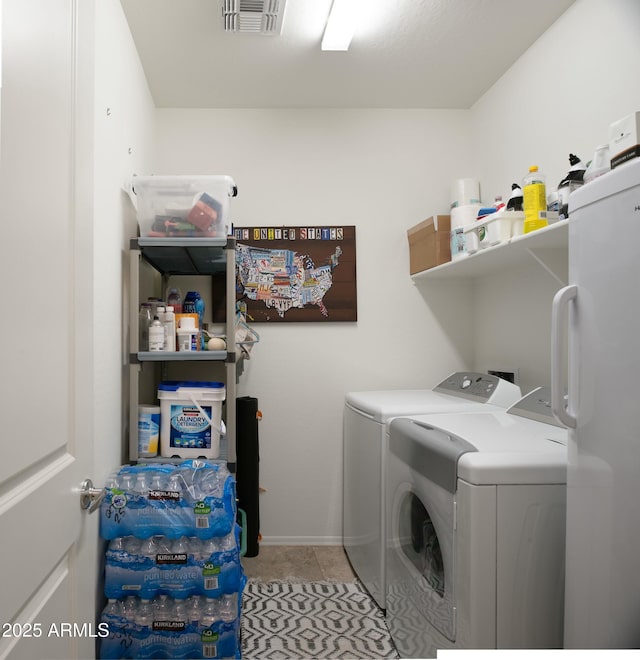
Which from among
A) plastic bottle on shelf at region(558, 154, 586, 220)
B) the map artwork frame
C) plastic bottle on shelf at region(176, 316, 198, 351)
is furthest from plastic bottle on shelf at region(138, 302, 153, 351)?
plastic bottle on shelf at region(558, 154, 586, 220)

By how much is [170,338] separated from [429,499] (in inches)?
47.2

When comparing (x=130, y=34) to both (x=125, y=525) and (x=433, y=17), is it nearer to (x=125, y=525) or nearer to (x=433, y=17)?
(x=433, y=17)

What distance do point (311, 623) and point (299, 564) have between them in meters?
0.57

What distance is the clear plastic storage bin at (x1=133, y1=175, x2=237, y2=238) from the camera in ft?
6.79

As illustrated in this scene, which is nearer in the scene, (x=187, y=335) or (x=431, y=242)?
(x=187, y=335)

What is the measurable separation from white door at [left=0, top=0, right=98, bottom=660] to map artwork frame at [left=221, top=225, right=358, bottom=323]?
182 centimetres

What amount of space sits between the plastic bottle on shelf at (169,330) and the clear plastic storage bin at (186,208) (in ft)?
1.07

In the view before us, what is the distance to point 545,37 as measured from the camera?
228 cm

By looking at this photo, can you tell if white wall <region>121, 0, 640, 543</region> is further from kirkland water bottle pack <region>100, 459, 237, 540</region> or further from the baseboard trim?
kirkland water bottle pack <region>100, 459, 237, 540</region>

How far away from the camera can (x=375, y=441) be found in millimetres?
2246

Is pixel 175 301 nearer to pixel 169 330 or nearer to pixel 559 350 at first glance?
pixel 169 330

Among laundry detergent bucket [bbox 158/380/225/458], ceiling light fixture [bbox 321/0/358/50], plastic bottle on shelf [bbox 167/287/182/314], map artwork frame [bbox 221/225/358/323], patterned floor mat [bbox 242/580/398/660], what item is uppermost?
ceiling light fixture [bbox 321/0/358/50]

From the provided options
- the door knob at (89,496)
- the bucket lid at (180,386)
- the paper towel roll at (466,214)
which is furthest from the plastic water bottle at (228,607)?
the paper towel roll at (466,214)

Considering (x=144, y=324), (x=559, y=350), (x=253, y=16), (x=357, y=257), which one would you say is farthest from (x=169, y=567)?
(x=253, y=16)
